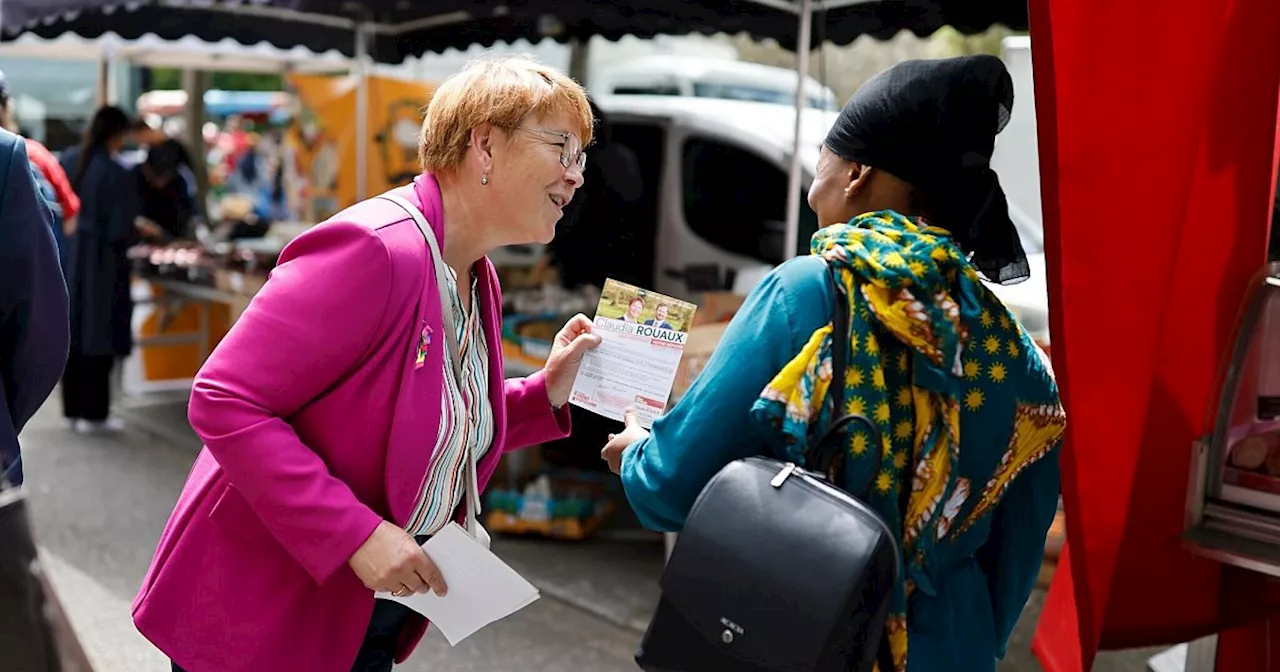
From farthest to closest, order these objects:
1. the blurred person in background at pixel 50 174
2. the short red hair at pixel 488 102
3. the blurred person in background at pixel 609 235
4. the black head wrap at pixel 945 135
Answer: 1. the blurred person in background at pixel 609 235
2. the blurred person in background at pixel 50 174
3. the short red hair at pixel 488 102
4. the black head wrap at pixel 945 135

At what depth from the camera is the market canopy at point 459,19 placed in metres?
5.32

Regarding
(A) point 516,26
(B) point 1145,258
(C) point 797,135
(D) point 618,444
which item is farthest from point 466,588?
(A) point 516,26

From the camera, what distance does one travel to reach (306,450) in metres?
1.73

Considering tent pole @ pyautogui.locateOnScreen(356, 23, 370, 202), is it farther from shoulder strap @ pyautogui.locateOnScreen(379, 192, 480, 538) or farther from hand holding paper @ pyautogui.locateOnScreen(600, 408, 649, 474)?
hand holding paper @ pyautogui.locateOnScreen(600, 408, 649, 474)

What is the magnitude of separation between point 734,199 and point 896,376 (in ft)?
17.4

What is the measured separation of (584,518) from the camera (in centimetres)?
579

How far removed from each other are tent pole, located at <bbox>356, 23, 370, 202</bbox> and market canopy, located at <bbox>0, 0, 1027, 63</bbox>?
108 millimetres

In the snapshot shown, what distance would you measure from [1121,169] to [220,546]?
176 centimetres

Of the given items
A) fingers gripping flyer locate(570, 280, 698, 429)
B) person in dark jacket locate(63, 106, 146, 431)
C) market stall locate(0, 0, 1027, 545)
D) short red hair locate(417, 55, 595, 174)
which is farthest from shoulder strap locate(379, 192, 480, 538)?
person in dark jacket locate(63, 106, 146, 431)

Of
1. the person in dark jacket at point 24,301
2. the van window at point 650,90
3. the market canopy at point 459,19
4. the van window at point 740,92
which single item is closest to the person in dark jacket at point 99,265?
the market canopy at point 459,19

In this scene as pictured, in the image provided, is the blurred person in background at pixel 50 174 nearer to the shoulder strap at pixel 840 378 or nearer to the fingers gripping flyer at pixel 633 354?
the fingers gripping flyer at pixel 633 354

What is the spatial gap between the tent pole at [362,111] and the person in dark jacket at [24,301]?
19.5 ft

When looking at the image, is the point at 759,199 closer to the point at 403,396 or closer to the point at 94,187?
the point at 94,187

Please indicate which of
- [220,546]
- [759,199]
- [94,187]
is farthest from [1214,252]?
[94,187]
